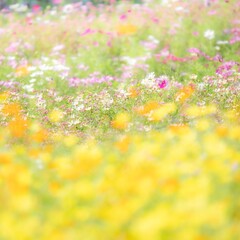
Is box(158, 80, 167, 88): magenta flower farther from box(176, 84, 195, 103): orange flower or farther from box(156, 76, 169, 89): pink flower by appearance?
box(176, 84, 195, 103): orange flower

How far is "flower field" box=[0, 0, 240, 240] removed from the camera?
2.39 metres

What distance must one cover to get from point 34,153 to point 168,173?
3.49 feet

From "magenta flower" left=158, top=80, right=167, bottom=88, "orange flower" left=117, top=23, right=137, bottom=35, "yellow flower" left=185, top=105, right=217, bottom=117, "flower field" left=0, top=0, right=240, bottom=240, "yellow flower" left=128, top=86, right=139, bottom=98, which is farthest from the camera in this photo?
"orange flower" left=117, top=23, right=137, bottom=35

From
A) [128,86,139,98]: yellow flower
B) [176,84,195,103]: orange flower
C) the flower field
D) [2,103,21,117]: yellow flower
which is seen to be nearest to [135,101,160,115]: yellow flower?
the flower field

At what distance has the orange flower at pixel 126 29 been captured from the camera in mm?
9586

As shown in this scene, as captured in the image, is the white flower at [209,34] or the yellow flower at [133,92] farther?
the white flower at [209,34]

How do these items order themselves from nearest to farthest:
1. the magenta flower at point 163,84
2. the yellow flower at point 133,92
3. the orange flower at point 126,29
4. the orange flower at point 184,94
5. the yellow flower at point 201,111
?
the yellow flower at point 201,111 < the orange flower at point 184,94 < the yellow flower at point 133,92 < the magenta flower at point 163,84 < the orange flower at point 126,29

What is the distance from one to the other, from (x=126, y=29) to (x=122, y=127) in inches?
215

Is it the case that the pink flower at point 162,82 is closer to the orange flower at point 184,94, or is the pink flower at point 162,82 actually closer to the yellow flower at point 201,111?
the orange flower at point 184,94

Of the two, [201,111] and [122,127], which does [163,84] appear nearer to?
[201,111]

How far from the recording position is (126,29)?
9.67 meters

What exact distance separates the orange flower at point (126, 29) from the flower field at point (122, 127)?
0.03 metres

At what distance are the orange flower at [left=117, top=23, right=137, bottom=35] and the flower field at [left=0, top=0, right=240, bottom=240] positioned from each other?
0.03 metres

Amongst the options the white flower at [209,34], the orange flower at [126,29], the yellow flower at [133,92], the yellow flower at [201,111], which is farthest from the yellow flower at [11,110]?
the orange flower at [126,29]
